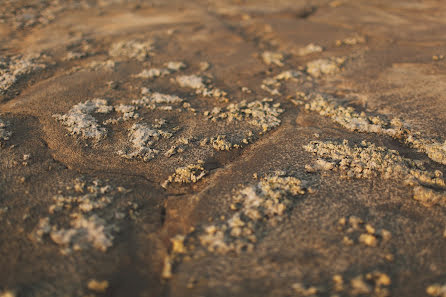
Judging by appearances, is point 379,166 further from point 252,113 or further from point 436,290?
point 252,113

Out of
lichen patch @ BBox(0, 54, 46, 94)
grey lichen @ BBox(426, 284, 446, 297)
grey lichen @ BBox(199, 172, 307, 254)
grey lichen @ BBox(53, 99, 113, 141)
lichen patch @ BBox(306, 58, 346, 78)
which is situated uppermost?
lichen patch @ BBox(0, 54, 46, 94)

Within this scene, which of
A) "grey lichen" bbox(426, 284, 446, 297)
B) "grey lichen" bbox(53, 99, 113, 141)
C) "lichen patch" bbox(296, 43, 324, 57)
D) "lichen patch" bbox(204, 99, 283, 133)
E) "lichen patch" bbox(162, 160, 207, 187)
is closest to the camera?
"grey lichen" bbox(426, 284, 446, 297)

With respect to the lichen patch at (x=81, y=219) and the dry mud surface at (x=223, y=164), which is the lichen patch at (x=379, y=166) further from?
the lichen patch at (x=81, y=219)

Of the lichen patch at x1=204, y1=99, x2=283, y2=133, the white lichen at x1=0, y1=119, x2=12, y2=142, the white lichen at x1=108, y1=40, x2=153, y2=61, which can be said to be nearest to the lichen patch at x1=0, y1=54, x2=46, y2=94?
the white lichen at x1=0, y1=119, x2=12, y2=142

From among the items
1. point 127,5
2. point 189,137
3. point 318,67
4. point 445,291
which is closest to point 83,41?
point 127,5

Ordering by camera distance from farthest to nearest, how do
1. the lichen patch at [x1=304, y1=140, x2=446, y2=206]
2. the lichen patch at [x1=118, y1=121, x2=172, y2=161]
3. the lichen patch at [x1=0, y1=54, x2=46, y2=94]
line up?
the lichen patch at [x1=0, y1=54, x2=46, y2=94] → the lichen patch at [x1=118, y1=121, x2=172, y2=161] → the lichen patch at [x1=304, y1=140, x2=446, y2=206]

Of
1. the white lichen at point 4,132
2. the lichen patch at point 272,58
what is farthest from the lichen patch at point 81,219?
the lichen patch at point 272,58

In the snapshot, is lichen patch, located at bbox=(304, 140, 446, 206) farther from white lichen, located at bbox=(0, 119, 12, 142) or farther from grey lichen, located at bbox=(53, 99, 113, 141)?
white lichen, located at bbox=(0, 119, 12, 142)

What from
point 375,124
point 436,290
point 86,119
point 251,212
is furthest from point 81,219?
point 375,124

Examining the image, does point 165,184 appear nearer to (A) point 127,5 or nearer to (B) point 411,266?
(B) point 411,266
